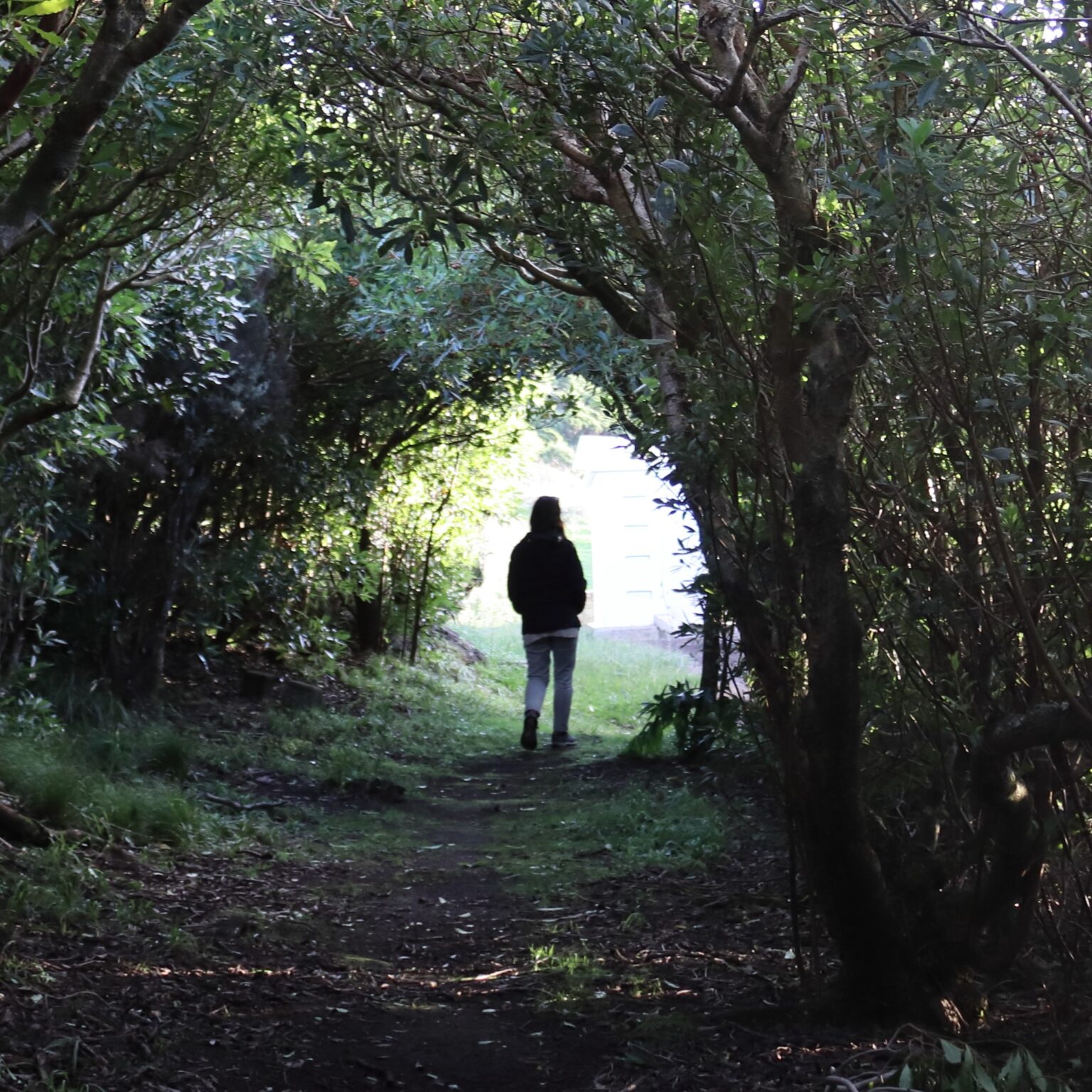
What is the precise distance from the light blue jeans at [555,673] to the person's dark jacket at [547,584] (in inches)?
5.7

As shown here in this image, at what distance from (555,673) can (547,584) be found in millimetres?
776

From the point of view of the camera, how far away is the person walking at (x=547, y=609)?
11.1m

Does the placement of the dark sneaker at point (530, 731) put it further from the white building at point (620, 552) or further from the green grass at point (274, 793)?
the white building at point (620, 552)

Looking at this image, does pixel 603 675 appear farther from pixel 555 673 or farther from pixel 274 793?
pixel 274 793

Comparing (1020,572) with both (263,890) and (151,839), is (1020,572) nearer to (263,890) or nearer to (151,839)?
(263,890)

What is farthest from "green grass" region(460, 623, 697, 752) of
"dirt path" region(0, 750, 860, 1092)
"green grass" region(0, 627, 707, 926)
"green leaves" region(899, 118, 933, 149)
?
"green leaves" region(899, 118, 933, 149)

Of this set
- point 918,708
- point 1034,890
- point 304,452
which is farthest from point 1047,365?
point 304,452

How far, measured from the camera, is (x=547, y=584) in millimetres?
11156

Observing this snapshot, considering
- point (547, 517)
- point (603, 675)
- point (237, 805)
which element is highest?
point (547, 517)

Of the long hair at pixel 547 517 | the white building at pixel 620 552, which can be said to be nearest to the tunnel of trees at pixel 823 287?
the long hair at pixel 547 517

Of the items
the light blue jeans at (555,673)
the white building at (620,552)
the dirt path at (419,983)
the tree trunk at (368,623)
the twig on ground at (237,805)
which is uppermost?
the white building at (620,552)

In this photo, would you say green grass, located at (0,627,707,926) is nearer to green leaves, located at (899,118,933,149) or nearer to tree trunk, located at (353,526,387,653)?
tree trunk, located at (353,526,387,653)

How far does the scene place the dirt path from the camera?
3.67 meters

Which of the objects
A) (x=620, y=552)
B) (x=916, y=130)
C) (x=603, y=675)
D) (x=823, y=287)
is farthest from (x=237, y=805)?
(x=620, y=552)
